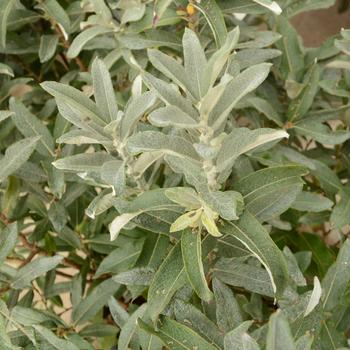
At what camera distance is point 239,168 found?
2.78 feet

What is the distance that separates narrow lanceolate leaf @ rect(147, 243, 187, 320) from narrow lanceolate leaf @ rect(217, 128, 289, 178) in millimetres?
135

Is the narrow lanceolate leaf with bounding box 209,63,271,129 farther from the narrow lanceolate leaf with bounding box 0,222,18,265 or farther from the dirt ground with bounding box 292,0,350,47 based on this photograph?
the dirt ground with bounding box 292,0,350,47

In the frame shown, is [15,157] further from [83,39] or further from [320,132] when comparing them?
[320,132]

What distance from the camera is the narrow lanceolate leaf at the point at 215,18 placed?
2.50 feet

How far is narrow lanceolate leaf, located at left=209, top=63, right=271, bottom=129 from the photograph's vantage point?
56 cm

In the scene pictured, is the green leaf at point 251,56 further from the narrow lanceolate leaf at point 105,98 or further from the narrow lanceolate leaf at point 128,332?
the narrow lanceolate leaf at point 128,332

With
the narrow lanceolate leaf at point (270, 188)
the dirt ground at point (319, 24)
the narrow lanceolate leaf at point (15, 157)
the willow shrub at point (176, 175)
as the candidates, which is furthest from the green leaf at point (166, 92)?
the dirt ground at point (319, 24)

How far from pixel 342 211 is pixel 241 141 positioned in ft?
1.34

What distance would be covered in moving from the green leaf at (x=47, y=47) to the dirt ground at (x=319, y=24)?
0.78m

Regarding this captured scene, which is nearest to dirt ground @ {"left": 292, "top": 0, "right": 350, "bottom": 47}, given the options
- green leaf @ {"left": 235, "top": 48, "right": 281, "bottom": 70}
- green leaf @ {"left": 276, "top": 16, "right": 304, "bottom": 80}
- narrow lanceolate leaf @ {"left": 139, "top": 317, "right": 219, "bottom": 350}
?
green leaf @ {"left": 276, "top": 16, "right": 304, "bottom": 80}

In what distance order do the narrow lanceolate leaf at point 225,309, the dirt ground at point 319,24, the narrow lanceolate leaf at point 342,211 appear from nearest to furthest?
the narrow lanceolate leaf at point 225,309 < the narrow lanceolate leaf at point 342,211 < the dirt ground at point 319,24

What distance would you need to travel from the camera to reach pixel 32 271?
2.63 feet

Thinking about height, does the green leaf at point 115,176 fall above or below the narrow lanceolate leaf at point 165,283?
above

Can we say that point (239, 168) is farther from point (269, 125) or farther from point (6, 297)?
point (6, 297)
